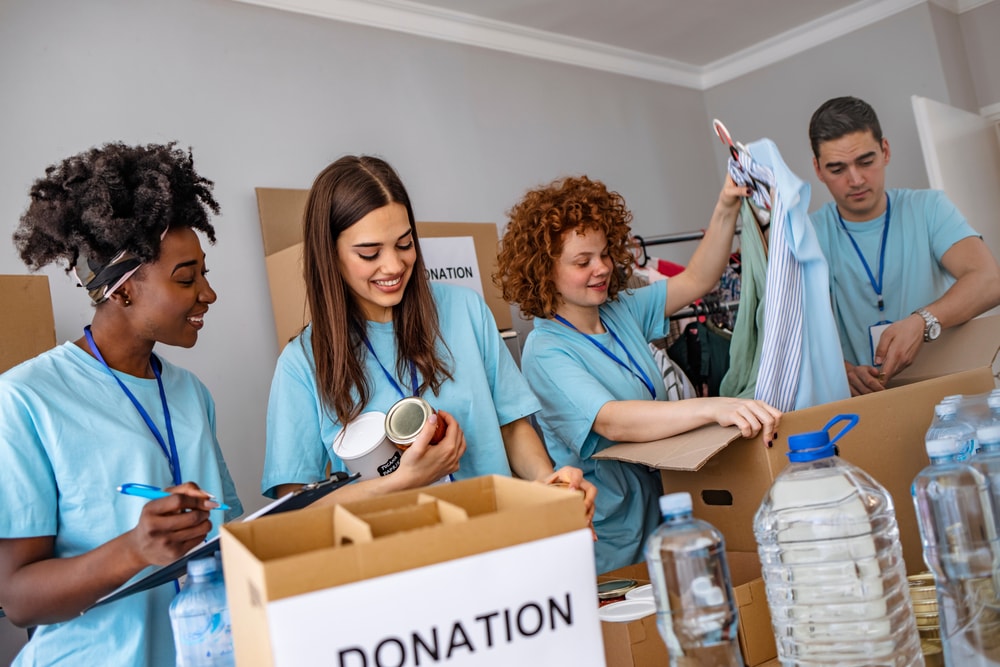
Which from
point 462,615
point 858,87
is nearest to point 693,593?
point 462,615

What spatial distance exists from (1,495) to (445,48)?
132 inches

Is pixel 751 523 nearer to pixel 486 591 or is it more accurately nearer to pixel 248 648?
pixel 486 591

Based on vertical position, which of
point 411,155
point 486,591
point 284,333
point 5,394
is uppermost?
point 411,155

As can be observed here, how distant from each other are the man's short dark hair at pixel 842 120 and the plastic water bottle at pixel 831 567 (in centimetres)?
182

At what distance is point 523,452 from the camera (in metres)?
1.83

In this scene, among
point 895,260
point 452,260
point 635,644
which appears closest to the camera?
point 635,644

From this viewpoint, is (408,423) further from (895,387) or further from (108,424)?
(895,387)

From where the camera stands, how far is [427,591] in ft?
2.47

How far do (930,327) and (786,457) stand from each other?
1021 millimetres

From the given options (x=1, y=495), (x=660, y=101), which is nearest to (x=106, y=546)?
(x=1, y=495)

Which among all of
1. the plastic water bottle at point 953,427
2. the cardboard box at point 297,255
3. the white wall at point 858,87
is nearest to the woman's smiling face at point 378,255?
the plastic water bottle at point 953,427

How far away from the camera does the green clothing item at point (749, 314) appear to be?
199 cm

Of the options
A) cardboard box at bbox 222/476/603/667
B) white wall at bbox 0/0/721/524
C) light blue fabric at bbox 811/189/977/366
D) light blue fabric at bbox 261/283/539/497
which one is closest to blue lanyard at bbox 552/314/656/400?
light blue fabric at bbox 261/283/539/497

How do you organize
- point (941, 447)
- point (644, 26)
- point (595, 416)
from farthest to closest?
point (644, 26), point (595, 416), point (941, 447)
